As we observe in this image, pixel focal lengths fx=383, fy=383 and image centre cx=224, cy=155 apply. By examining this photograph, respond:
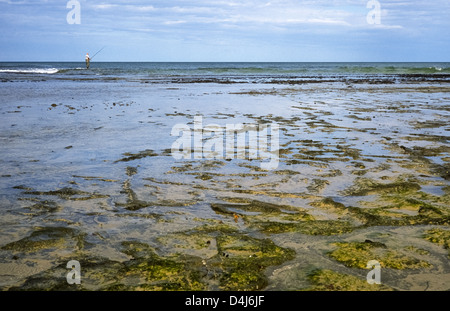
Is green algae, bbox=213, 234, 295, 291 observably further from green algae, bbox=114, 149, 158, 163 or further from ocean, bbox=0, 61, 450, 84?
ocean, bbox=0, 61, 450, 84

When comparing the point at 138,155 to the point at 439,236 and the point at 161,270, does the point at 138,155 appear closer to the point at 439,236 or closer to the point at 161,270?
the point at 161,270

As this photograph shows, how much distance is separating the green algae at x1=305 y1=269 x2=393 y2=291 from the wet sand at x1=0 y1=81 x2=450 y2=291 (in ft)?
0.04

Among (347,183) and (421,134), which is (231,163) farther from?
(421,134)

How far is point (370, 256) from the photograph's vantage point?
11.5 ft

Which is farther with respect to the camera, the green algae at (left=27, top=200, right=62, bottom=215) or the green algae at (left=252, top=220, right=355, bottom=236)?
the green algae at (left=27, top=200, right=62, bottom=215)

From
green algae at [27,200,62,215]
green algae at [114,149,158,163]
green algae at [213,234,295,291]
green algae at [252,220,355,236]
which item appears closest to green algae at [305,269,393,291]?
green algae at [213,234,295,291]

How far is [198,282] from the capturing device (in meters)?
3.09

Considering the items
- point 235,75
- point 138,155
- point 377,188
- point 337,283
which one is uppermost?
point 235,75

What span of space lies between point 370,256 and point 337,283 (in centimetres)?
60

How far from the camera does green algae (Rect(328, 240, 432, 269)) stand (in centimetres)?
336

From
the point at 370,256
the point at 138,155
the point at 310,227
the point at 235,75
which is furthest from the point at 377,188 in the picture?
the point at 235,75

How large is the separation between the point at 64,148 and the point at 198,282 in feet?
19.0
